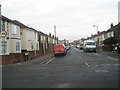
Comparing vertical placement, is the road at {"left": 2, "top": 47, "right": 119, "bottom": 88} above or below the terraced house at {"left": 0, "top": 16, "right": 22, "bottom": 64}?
below

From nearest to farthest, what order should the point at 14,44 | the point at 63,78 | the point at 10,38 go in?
the point at 63,78, the point at 10,38, the point at 14,44

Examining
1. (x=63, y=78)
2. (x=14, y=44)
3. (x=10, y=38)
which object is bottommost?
(x=63, y=78)

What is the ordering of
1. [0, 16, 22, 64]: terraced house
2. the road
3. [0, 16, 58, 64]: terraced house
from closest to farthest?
the road, [0, 16, 58, 64]: terraced house, [0, 16, 22, 64]: terraced house

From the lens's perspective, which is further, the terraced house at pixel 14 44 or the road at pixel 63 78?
the terraced house at pixel 14 44

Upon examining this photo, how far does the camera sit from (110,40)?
36.8 meters

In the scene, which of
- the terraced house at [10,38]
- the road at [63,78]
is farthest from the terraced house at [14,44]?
the road at [63,78]

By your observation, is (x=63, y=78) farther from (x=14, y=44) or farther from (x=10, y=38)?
(x=14, y=44)

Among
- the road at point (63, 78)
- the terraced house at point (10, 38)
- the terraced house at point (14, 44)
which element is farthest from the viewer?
the terraced house at point (10, 38)

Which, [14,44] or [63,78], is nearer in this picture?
[63,78]

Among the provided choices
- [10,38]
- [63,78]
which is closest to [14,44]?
[10,38]

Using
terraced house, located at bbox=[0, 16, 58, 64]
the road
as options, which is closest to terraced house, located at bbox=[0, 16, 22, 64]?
terraced house, located at bbox=[0, 16, 58, 64]

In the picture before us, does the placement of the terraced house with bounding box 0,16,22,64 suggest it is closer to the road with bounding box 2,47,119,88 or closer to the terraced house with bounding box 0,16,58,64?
the terraced house with bounding box 0,16,58,64

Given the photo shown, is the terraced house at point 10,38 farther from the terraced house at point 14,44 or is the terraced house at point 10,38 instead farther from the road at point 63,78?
the road at point 63,78

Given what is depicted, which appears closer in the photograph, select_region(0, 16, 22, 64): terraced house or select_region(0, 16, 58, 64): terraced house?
select_region(0, 16, 58, 64): terraced house
